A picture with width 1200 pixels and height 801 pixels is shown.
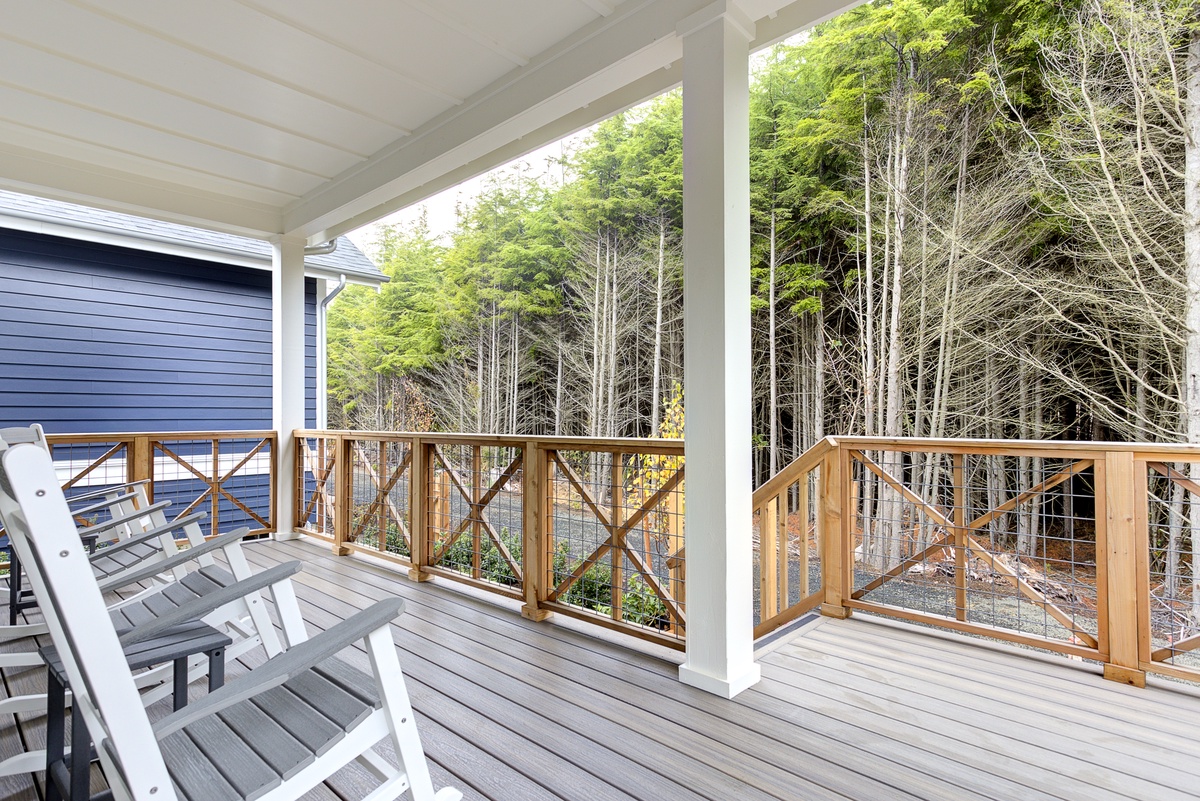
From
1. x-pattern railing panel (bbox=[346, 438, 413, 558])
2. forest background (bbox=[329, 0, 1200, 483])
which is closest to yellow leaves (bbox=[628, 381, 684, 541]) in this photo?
forest background (bbox=[329, 0, 1200, 483])

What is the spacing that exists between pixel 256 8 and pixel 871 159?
20.4 ft

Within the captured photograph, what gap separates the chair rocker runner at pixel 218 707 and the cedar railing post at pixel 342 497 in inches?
133

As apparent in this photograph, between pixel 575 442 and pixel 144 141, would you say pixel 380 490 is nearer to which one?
pixel 575 442

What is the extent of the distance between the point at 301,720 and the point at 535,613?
77.6 inches

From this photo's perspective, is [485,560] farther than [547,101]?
Yes

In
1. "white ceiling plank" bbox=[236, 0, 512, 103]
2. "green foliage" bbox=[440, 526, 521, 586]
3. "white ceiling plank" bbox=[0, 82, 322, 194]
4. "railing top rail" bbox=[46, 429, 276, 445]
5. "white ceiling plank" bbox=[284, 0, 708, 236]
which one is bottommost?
"green foliage" bbox=[440, 526, 521, 586]

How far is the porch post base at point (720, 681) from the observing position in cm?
229

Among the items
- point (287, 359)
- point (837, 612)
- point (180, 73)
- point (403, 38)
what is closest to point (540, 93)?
point (403, 38)

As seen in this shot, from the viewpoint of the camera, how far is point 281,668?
42.0 inches

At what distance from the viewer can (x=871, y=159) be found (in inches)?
267

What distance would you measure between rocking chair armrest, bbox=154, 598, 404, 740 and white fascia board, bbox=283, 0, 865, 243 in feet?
7.67

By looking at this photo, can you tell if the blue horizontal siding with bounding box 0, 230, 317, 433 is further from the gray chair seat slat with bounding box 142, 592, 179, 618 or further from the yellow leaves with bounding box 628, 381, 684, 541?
the gray chair seat slat with bounding box 142, 592, 179, 618

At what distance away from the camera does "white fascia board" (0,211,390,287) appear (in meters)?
5.55

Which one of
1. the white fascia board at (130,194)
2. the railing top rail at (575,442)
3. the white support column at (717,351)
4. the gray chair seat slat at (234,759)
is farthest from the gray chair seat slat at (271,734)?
the white fascia board at (130,194)
